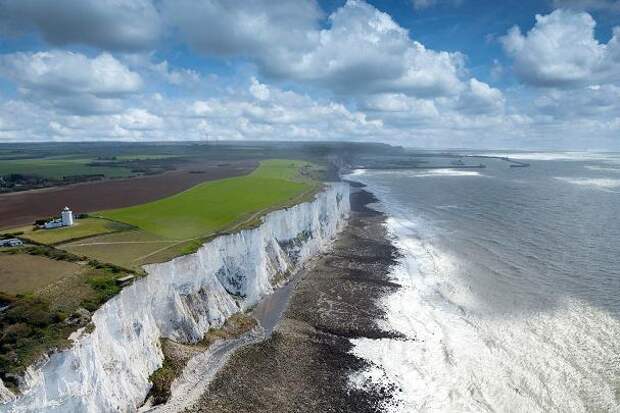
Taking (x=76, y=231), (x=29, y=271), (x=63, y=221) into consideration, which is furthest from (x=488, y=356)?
(x=63, y=221)

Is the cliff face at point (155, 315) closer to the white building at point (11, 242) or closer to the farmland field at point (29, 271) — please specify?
the farmland field at point (29, 271)

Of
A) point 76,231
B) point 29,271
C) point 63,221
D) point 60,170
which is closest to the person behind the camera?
point 29,271

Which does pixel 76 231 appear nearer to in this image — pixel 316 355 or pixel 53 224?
pixel 53 224

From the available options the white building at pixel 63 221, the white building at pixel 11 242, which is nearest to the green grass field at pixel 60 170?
the white building at pixel 63 221

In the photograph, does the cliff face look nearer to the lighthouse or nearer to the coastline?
the coastline

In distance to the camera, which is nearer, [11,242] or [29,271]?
[29,271]

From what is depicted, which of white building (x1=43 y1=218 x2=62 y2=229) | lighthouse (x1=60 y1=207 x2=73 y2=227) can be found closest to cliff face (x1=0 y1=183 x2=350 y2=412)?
lighthouse (x1=60 y1=207 x2=73 y2=227)

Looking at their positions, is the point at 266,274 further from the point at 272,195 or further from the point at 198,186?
the point at 198,186
